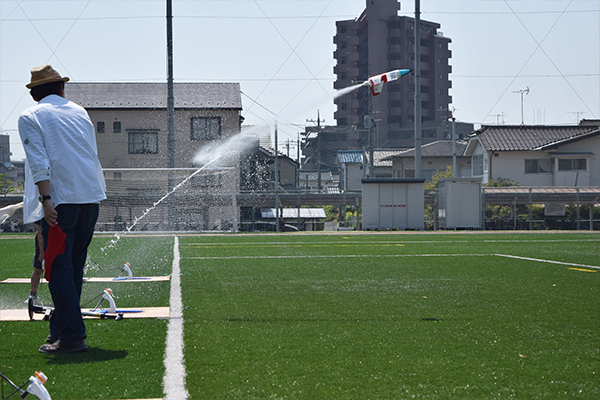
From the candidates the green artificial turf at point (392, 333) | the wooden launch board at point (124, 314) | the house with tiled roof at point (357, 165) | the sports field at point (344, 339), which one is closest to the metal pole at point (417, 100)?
the green artificial turf at point (392, 333)

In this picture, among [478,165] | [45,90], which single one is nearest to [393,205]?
[478,165]

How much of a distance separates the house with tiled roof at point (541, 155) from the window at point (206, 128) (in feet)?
61.2

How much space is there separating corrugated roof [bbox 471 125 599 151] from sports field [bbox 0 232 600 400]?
36715 millimetres

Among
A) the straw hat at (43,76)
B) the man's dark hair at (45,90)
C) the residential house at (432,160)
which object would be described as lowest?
the man's dark hair at (45,90)

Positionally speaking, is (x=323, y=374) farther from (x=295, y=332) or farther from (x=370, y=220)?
(x=370, y=220)

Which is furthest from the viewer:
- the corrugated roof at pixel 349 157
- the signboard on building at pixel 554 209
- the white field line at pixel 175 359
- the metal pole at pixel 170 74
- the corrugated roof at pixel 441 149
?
the corrugated roof at pixel 349 157

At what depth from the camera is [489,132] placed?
4591 cm

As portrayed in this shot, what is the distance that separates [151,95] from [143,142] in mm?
3971

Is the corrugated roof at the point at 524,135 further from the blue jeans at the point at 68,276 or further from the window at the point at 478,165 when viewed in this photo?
the blue jeans at the point at 68,276

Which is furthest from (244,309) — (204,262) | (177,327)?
(204,262)

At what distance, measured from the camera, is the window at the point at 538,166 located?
44438mm

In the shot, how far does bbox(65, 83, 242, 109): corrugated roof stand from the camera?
1661 inches

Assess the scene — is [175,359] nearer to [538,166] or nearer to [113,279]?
[113,279]

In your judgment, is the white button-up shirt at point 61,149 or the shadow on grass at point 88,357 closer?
the shadow on grass at point 88,357
